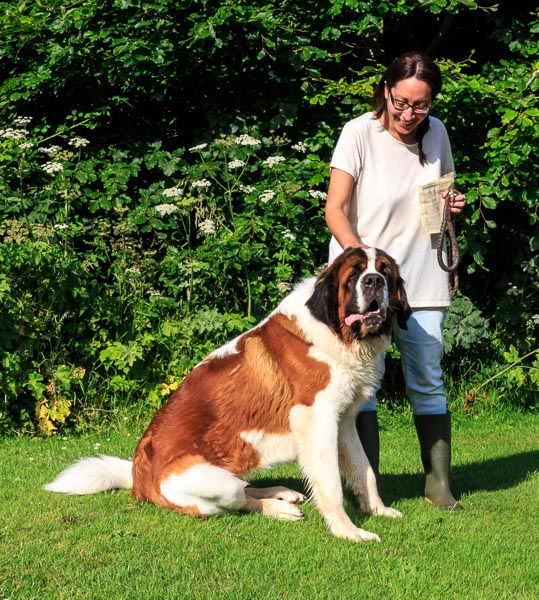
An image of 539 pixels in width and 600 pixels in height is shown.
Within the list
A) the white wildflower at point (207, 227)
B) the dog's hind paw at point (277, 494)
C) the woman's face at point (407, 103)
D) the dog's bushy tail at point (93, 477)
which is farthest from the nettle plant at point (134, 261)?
the woman's face at point (407, 103)

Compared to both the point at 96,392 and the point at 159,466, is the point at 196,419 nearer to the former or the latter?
the point at 159,466

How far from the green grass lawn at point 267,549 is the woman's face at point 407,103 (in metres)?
2.03

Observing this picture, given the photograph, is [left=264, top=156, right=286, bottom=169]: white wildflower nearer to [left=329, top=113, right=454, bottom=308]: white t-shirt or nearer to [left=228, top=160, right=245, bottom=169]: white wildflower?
[left=228, top=160, right=245, bottom=169]: white wildflower

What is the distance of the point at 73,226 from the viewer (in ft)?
23.6

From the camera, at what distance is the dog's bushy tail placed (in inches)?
194

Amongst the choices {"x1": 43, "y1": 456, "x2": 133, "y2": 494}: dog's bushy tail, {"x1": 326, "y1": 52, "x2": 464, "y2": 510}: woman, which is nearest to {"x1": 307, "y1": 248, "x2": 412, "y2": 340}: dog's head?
{"x1": 326, "y1": 52, "x2": 464, "y2": 510}: woman

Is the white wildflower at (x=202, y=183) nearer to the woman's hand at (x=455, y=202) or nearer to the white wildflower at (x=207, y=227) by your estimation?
the white wildflower at (x=207, y=227)

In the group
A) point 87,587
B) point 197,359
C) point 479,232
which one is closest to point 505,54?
point 479,232

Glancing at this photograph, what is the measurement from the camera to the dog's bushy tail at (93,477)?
16.2 feet

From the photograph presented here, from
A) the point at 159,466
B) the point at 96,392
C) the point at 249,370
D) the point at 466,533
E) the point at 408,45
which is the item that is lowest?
the point at 96,392

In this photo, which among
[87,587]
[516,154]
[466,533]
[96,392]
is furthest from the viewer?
[96,392]

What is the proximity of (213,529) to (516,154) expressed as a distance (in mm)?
3739

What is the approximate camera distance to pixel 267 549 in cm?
415

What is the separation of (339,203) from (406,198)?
371mm
